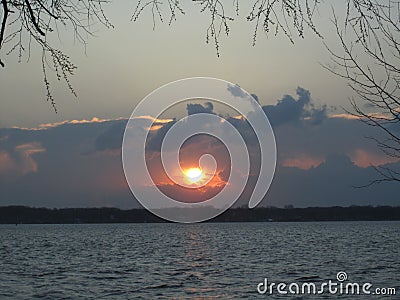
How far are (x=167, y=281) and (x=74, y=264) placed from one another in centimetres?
1668

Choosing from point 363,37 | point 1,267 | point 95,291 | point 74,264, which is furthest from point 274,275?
point 363,37

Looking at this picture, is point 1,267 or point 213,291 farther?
point 1,267

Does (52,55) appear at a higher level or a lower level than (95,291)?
higher

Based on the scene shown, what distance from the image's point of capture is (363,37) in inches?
154

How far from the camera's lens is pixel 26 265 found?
48438mm

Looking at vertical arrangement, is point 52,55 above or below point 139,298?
above

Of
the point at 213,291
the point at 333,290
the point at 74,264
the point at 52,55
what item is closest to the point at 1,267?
the point at 74,264

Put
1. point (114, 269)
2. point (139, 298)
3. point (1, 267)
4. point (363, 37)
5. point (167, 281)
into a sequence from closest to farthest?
point (363, 37) < point (139, 298) < point (167, 281) < point (114, 269) < point (1, 267)

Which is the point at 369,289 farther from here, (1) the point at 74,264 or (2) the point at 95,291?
(1) the point at 74,264

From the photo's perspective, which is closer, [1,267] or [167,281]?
[167,281]

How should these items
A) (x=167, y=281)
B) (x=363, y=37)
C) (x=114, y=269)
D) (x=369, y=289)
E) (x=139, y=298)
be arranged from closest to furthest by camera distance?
(x=363, y=37) < (x=139, y=298) < (x=369, y=289) < (x=167, y=281) < (x=114, y=269)

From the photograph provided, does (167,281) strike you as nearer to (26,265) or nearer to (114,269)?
(114,269)

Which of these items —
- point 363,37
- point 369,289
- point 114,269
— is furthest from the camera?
point 114,269

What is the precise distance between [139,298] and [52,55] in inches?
940
